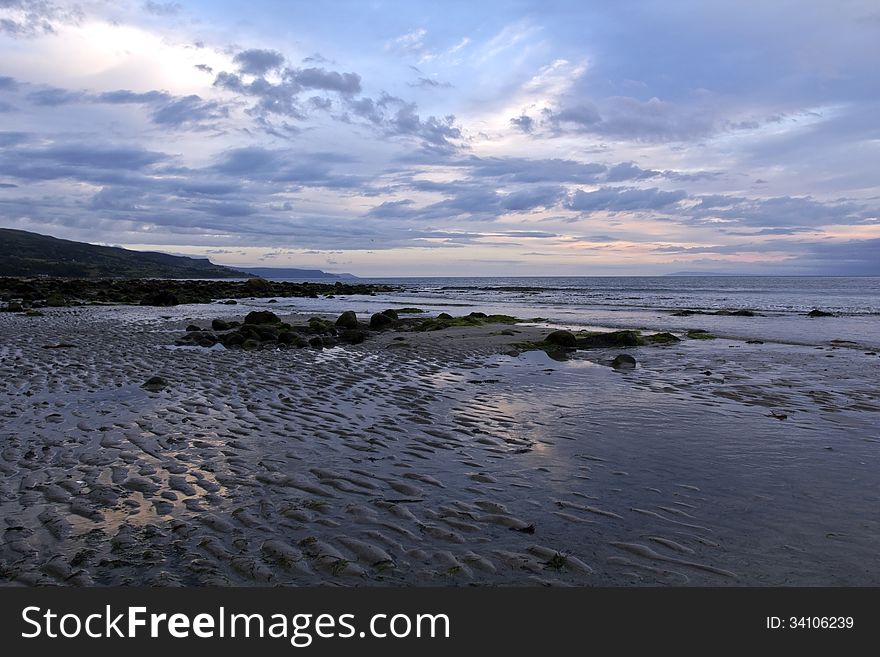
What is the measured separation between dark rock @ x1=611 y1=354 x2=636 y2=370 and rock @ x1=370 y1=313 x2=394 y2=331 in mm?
12739

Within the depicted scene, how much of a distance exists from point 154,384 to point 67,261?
164933 millimetres

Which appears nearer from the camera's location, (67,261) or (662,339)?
(662,339)

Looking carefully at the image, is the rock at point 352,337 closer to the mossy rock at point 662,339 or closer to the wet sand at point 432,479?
the wet sand at point 432,479

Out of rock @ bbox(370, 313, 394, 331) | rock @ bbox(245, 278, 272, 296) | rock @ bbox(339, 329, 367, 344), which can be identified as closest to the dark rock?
rock @ bbox(339, 329, 367, 344)

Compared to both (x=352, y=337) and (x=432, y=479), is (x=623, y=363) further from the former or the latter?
(x=432, y=479)

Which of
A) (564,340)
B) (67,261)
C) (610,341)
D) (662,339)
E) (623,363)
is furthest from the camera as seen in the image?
(67,261)

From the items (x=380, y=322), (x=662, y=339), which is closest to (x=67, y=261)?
(x=380, y=322)

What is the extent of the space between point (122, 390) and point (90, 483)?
5.80 metres

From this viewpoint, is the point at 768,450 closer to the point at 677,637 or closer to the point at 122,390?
the point at 677,637

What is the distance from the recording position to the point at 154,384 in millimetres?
11984

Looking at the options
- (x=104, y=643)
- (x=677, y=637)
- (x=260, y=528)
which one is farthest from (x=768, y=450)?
(x=104, y=643)

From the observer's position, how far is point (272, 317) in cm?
2638

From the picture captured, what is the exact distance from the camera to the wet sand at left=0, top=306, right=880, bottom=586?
473 cm

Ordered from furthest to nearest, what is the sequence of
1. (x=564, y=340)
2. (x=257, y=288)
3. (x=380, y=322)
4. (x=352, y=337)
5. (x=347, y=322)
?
(x=257, y=288), (x=380, y=322), (x=347, y=322), (x=352, y=337), (x=564, y=340)
